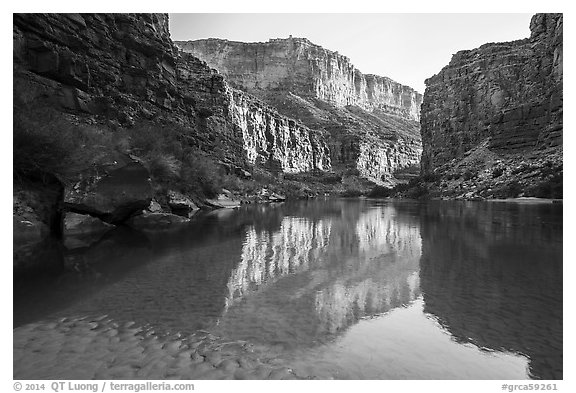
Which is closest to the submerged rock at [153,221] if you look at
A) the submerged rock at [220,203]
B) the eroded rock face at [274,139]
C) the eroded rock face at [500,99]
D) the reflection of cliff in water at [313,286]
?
the reflection of cliff in water at [313,286]

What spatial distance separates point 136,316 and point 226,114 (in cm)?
8050

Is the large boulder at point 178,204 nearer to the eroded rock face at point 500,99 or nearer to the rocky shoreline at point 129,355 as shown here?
the rocky shoreline at point 129,355

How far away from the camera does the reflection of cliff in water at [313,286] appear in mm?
5727

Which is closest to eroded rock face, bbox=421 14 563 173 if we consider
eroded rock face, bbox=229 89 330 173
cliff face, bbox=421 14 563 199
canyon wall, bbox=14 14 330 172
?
cliff face, bbox=421 14 563 199

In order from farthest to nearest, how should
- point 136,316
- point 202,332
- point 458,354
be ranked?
1. point 136,316
2. point 202,332
3. point 458,354

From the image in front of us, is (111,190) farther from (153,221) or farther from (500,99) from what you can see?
(500,99)

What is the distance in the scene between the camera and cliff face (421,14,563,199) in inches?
2603

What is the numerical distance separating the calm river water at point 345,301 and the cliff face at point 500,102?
58936 millimetres

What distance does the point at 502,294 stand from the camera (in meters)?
7.21

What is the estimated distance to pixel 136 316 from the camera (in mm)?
6094

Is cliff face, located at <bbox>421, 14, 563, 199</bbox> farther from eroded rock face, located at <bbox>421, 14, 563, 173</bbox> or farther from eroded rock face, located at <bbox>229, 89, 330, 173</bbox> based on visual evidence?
eroded rock face, located at <bbox>229, 89, 330, 173</bbox>

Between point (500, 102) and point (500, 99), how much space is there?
73 centimetres
